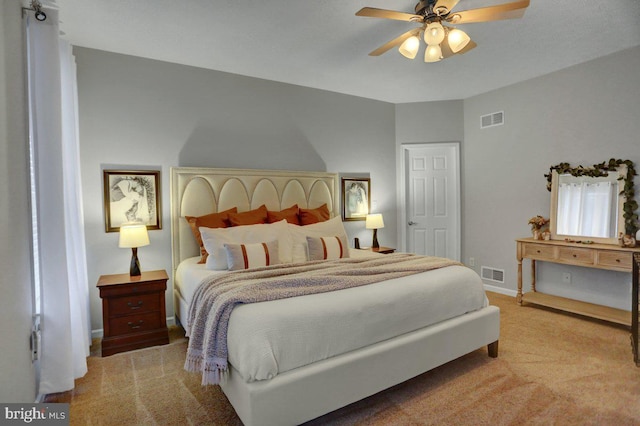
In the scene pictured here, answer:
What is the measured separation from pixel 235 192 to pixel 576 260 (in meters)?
3.71

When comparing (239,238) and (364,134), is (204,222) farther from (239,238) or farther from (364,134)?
(364,134)

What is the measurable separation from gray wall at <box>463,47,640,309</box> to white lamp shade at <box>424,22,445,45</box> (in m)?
2.43

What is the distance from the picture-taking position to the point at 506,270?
4523 millimetres

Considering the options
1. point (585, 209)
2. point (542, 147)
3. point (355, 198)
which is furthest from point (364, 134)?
point (585, 209)

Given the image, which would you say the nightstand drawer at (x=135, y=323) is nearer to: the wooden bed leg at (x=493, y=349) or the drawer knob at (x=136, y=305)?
the drawer knob at (x=136, y=305)

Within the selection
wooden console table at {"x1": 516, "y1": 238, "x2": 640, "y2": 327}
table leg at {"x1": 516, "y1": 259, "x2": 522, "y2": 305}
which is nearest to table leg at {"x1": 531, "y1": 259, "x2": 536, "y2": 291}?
wooden console table at {"x1": 516, "y1": 238, "x2": 640, "y2": 327}

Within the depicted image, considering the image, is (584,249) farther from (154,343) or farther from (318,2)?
(154,343)

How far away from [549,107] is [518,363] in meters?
3.06

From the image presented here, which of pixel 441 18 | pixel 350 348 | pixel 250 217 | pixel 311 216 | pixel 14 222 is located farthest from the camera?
pixel 311 216

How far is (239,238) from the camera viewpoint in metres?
3.07

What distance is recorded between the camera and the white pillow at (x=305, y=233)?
3244mm

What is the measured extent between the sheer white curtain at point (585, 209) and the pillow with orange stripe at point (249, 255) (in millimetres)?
3333

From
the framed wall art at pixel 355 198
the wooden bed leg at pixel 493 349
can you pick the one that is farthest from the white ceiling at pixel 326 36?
the wooden bed leg at pixel 493 349

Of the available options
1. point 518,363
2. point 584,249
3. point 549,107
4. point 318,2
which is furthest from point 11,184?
point 549,107
